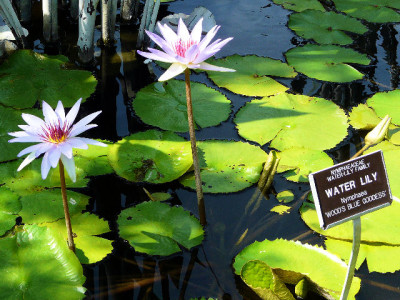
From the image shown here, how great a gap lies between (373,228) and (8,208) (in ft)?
5.33

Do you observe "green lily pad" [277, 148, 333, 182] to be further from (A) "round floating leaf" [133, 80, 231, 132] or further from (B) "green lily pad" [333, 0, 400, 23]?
(B) "green lily pad" [333, 0, 400, 23]

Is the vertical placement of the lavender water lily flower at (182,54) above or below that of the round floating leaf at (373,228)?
above

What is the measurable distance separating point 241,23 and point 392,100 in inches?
61.1

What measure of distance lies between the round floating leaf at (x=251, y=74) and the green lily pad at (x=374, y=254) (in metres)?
1.27

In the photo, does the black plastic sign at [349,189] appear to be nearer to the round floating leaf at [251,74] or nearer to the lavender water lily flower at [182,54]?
the lavender water lily flower at [182,54]

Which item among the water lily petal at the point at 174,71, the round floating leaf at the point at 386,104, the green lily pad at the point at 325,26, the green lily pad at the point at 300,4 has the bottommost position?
the round floating leaf at the point at 386,104

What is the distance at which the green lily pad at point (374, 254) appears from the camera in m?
1.99

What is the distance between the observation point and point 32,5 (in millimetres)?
3953

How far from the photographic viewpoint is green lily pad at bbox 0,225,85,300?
1665 millimetres

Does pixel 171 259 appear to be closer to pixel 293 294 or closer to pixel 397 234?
pixel 293 294

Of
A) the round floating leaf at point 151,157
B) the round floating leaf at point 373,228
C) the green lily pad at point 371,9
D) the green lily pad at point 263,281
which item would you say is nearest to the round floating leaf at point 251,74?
the round floating leaf at point 151,157

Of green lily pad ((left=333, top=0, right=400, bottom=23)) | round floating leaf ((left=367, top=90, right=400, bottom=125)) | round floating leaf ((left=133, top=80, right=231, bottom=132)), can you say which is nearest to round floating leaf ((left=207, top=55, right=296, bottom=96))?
round floating leaf ((left=133, top=80, right=231, bottom=132))

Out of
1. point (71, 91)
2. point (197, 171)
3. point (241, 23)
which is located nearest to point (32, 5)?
point (71, 91)

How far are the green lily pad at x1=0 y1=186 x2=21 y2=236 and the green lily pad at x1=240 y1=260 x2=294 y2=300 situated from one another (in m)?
1.02
